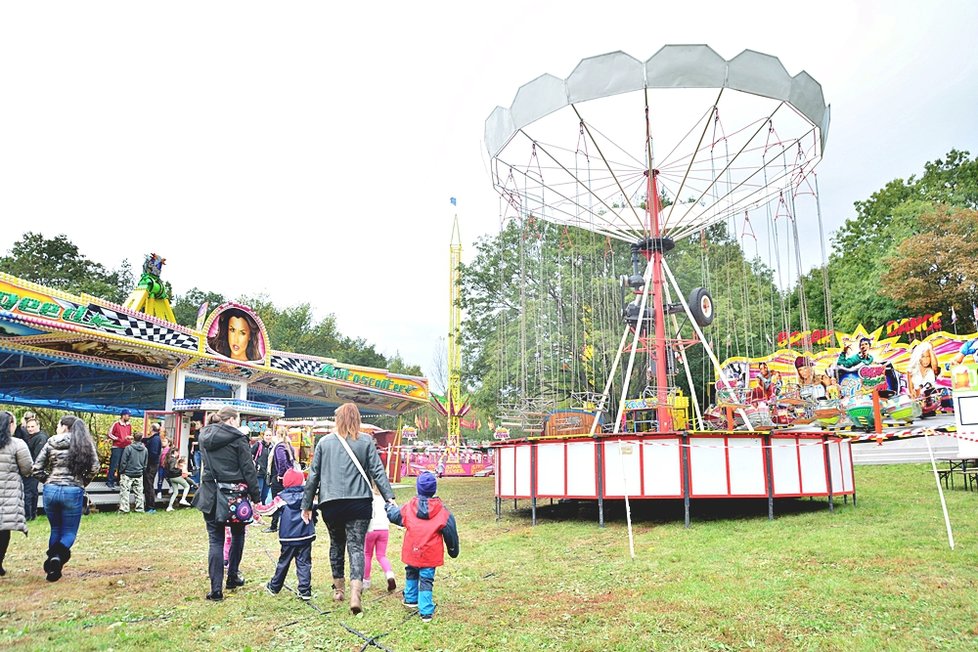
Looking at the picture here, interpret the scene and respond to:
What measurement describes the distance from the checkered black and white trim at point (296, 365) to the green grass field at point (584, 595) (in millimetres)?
14841

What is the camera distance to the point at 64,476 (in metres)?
7.17

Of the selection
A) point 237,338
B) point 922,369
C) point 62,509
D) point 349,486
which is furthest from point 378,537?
point 922,369

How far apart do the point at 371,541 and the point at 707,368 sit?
92.3 ft

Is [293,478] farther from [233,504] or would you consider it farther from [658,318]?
[658,318]

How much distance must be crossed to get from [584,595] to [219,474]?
138 inches

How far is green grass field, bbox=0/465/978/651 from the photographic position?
17.0ft

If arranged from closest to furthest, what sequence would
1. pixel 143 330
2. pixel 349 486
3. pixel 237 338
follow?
1. pixel 349 486
2. pixel 143 330
3. pixel 237 338

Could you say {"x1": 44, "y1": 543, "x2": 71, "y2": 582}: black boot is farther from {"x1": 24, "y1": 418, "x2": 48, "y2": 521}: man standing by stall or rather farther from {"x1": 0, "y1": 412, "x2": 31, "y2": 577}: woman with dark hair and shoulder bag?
{"x1": 24, "y1": 418, "x2": 48, "y2": 521}: man standing by stall

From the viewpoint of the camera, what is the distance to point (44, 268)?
45.5 metres

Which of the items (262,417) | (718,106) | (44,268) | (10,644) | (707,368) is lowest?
(10,644)

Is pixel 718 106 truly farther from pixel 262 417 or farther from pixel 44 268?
pixel 44 268

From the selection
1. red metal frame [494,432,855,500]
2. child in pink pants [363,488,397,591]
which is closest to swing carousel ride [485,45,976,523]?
red metal frame [494,432,855,500]

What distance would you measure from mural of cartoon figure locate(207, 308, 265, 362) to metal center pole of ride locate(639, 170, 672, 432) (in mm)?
13730

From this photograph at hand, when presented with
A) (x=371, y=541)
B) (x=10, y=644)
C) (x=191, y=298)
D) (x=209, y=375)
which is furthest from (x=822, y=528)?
(x=191, y=298)
